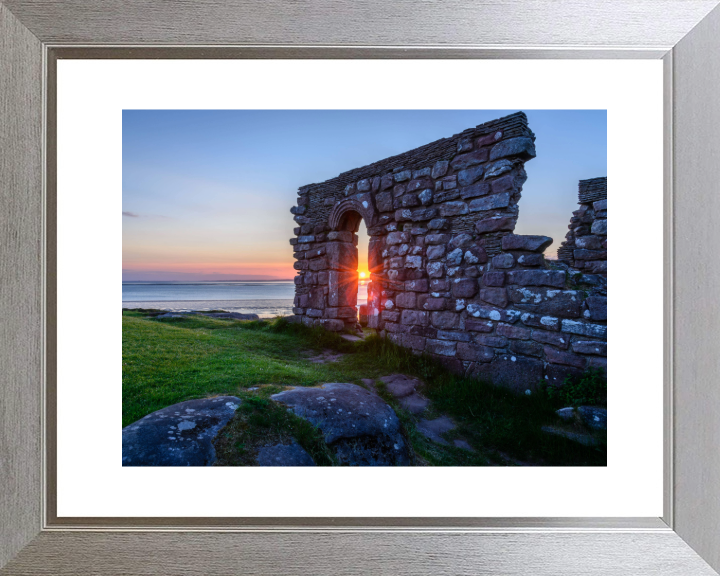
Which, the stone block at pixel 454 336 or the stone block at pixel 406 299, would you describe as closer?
the stone block at pixel 454 336

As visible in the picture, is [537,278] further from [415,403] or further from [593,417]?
[415,403]

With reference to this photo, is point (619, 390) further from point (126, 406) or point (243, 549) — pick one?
point (126, 406)

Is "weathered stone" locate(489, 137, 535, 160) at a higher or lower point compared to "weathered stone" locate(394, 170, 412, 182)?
lower

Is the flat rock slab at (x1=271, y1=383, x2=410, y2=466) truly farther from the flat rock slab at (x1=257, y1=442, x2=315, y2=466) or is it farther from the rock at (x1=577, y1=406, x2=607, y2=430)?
the rock at (x1=577, y1=406, x2=607, y2=430)

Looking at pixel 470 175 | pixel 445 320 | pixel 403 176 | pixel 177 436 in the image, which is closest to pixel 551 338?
pixel 445 320

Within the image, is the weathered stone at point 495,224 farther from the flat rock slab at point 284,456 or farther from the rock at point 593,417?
the flat rock slab at point 284,456

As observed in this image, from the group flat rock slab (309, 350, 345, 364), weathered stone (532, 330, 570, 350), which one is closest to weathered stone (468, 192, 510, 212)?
weathered stone (532, 330, 570, 350)

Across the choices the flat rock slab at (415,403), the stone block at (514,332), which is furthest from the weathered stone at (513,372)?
the flat rock slab at (415,403)
